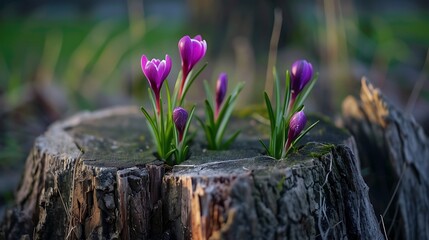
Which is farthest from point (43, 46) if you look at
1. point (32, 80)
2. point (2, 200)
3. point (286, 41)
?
point (2, 200)

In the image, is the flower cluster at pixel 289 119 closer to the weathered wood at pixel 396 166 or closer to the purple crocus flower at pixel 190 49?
the purple crocus flower at pixel 190 49

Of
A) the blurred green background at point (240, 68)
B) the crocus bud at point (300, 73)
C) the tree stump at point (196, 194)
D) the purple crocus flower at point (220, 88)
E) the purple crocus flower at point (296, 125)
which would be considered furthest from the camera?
the blurred green background at point (240, 68)

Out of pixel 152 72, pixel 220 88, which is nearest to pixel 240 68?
pixel 220 88

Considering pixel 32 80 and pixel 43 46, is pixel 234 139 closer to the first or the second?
pixel 32 80

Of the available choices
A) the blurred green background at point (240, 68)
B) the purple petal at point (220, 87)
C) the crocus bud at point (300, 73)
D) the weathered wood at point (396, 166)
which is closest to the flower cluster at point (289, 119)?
the crocus bud at point (300, 73)

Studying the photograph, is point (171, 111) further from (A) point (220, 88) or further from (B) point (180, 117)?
(A) point (220, 88)
